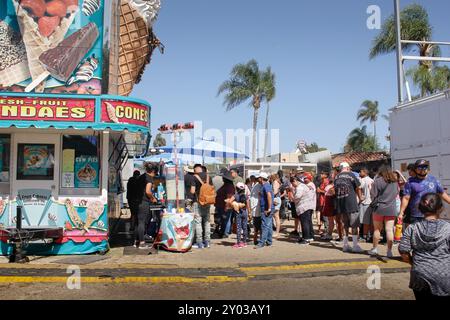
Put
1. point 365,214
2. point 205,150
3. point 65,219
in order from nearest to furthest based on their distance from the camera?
point 65,219 < point 365,214 < point 205,150

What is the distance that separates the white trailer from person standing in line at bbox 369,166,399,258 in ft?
3.47

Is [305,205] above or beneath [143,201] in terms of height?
beneath

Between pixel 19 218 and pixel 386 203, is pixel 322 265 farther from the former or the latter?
pixel 19 218

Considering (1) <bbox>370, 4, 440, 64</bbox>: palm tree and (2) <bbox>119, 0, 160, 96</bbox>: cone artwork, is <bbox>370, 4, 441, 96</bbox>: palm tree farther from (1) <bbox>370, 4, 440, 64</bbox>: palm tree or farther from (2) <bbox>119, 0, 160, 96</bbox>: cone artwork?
(2) <bbox>119, 0, 160, 96</bbox>: cone artwork

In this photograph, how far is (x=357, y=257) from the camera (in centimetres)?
856

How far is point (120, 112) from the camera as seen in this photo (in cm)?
841

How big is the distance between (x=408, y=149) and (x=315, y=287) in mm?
5073

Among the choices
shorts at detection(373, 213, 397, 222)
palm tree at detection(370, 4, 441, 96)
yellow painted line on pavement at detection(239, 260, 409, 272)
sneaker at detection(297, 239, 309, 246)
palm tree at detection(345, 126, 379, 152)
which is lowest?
yellow painted line on pavement at detection(239, 260, 409, 272)

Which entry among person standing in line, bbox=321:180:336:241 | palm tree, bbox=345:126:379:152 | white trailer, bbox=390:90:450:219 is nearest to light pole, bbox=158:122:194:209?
person standing in line, bbox=321:180:336:241

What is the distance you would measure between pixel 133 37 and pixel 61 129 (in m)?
3.95

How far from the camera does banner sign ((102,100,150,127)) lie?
838 centimetres

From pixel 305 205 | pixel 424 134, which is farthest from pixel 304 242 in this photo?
pixel 424 134
